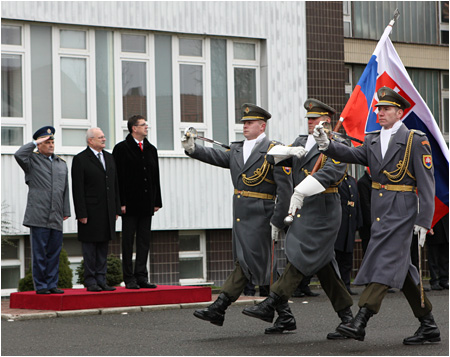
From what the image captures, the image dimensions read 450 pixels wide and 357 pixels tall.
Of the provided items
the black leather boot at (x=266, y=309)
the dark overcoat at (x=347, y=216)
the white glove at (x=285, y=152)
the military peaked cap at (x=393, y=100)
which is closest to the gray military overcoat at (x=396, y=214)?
the military peaked cap at (x=393, y=100)

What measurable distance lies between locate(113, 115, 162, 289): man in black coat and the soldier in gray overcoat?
0.77m

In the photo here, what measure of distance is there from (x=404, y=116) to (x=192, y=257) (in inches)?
313

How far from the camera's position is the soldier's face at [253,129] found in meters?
10.7

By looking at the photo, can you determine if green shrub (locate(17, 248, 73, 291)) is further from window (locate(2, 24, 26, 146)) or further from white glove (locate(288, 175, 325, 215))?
white glove (locate(288, 175, 325, 215))

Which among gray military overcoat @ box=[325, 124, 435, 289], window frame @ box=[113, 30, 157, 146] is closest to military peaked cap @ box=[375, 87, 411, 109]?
gray military overcoat @ box=[325, 124, 435, 289]

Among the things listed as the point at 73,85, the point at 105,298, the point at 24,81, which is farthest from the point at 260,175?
the point at 73,85

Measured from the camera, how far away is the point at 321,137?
30.2ft

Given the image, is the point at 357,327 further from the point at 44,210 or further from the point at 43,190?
the point at 43,190

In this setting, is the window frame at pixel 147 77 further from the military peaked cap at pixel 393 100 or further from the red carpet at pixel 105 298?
the military peaked cap at pixel 393 100

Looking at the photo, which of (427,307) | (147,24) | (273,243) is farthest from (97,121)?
(427,307)

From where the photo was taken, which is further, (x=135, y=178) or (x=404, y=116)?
(x=135, y=178)

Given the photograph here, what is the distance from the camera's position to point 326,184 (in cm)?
974

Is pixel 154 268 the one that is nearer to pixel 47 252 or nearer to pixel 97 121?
pixel 97 121

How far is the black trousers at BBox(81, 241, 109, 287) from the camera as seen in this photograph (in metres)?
12.9
